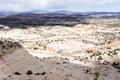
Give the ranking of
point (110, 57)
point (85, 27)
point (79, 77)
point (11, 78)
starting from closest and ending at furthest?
1. point (11, 78)
2. point (79, 77)
3. point (110, 57)
4. point (85, 27)

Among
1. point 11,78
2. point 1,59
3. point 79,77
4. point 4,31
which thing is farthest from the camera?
point 4,31

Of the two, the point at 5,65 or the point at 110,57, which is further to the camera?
the point at 110,57

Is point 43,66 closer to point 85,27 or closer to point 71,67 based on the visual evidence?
point 71,67

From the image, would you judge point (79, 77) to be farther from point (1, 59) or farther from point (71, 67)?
point (1, 59)

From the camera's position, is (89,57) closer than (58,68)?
No

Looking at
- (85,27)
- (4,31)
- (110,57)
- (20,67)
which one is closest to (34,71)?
(20,67)

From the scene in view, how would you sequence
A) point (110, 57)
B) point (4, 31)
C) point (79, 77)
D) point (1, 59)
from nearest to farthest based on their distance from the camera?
point (79, 77), point (1, 59), point (110, 57), point (4, 31)

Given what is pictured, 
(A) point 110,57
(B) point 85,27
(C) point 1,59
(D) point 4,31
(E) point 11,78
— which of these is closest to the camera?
(E) point 11,78

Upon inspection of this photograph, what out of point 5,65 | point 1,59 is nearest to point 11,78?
point 5,65

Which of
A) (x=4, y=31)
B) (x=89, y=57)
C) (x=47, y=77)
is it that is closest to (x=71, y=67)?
(x=47, y=77)
